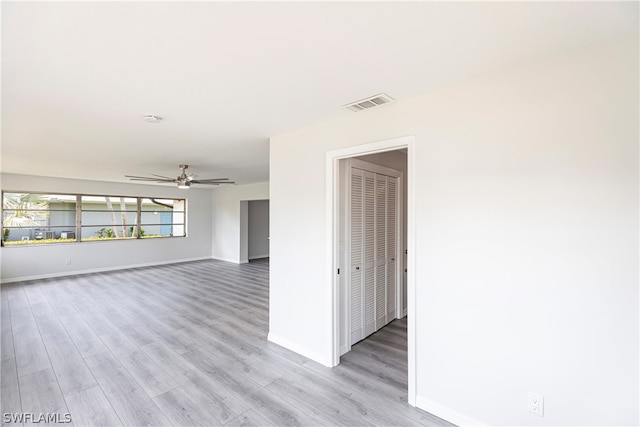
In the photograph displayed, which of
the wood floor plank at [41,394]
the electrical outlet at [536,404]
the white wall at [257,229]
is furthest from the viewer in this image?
the white wall at [257,229]

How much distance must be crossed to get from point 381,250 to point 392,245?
33 centimetres

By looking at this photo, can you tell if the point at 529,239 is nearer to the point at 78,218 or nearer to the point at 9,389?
the point at 9,389

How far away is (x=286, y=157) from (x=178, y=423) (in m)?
2.63

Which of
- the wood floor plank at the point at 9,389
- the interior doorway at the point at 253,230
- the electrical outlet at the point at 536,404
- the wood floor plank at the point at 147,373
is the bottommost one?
the wood floor plank at the point at 147,373

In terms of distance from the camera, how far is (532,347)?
178 cm

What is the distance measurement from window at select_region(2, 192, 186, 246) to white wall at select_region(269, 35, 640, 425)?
839 centimetres

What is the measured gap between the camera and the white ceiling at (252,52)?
4.47ft

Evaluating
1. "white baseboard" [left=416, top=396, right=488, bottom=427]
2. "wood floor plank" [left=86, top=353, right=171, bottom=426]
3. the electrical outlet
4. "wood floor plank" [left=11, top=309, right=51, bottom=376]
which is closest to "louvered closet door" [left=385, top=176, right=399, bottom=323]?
"white baseboard" [left=416, top=396, right=488, bottom=427]

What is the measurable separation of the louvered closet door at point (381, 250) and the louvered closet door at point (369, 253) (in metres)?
0.08

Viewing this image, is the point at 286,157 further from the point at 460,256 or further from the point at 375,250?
the point at 460,256

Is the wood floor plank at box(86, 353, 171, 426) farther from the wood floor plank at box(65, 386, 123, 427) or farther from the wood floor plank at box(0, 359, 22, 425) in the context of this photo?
the wood floor plank at box(0, 359, 22, 425)

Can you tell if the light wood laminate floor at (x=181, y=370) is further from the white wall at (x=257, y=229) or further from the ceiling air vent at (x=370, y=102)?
the white wall at (x=257, y=229)

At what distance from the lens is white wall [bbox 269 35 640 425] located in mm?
1546

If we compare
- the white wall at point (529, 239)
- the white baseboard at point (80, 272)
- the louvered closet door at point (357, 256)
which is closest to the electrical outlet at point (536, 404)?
the white wall at point (529, 239)
